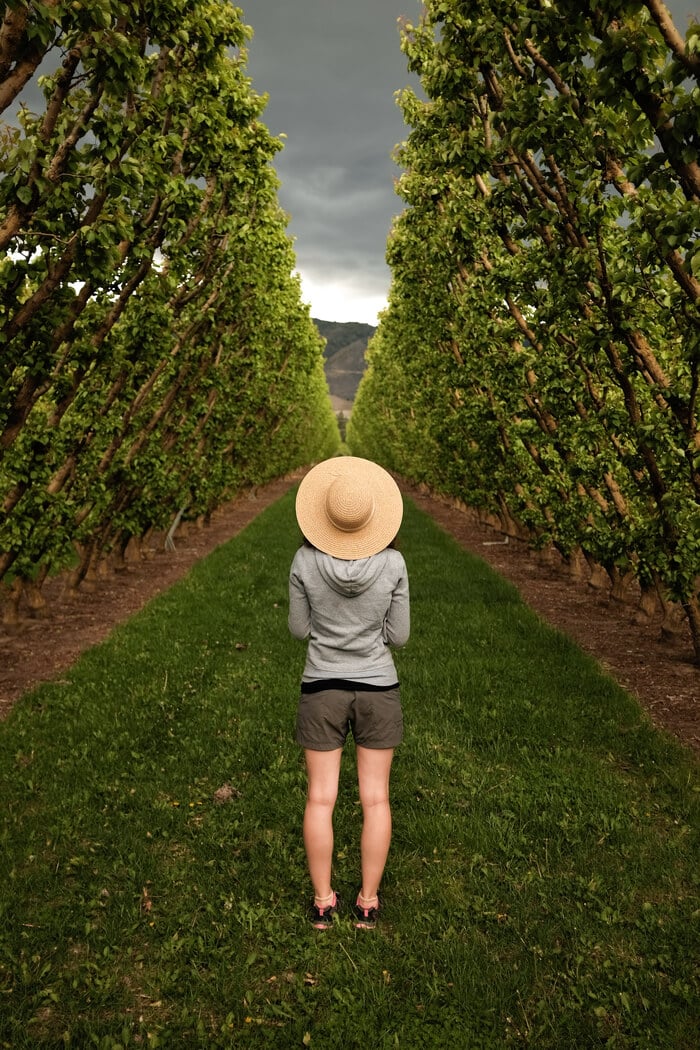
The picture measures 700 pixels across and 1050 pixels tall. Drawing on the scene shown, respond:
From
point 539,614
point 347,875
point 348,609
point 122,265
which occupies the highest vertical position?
point 122,265

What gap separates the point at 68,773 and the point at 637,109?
6691mm

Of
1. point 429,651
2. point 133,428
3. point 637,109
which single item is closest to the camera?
point 637,109

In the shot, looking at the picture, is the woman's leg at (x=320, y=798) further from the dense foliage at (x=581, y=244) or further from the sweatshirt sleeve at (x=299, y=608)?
the dense foliage at (x=581, y=244)

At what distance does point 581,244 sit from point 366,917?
653 centimetres

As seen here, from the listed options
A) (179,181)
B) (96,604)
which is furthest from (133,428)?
(179,181)

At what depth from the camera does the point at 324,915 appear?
4020 mm

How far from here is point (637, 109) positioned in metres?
4.75

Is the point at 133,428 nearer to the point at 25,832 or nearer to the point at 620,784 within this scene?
the point at 25,832

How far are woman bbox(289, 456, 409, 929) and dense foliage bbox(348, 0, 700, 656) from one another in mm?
2643

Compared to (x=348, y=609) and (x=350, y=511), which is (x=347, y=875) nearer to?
(x=348, y=609)

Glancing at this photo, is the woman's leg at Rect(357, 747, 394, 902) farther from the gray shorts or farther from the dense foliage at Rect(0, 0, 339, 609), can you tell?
the dense foliage at Rect(0, 0, 339, 609)

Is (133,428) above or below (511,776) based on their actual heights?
above

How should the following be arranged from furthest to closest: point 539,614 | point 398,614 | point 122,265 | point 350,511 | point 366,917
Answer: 1. point 539,614
2. point 122,265
3. point 366,917
4. point 398,614
5. point 350,511

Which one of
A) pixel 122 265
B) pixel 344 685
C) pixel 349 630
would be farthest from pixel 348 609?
pixel 122 265
